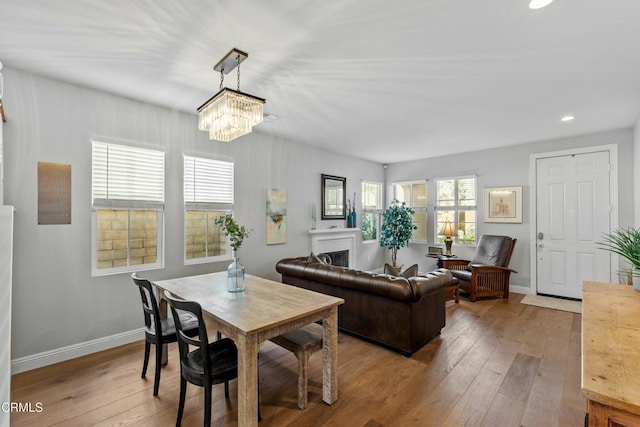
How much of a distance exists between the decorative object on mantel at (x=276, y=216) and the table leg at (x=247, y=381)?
286 centimetres

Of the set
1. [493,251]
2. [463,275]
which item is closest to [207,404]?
[463,275]

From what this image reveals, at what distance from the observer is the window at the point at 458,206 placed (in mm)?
5895

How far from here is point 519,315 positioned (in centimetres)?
413

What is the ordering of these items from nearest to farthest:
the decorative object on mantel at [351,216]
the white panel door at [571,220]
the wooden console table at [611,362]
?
the wooden console table at [611,362] < the white panel door at [571,220] < the decorative object on mantel at [351,216]

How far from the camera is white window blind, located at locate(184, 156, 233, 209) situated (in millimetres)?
3748

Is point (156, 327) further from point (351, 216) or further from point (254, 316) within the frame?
point (351, 216)

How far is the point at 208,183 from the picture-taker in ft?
12.9

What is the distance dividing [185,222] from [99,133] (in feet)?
4.22

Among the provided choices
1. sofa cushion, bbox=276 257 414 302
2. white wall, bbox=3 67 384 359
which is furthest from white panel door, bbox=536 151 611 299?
white wall, bbox=3 67 384 359

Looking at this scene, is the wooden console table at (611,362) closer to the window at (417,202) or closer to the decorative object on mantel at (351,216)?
the decorative object on mantel at (351,216)

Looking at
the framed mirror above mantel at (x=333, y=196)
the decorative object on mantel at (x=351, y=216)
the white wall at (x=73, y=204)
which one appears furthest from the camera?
the decorative object on mantel at (x=351, y=216)

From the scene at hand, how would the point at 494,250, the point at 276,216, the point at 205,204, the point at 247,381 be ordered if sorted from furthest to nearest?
the point at 494,250, the point at 276,216, the point at 205,204, the point at 247,381

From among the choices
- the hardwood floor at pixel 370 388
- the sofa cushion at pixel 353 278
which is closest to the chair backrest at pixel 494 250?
the hardwood floor at pixel 370 388

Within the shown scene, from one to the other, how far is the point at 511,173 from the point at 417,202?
6.21 feet
